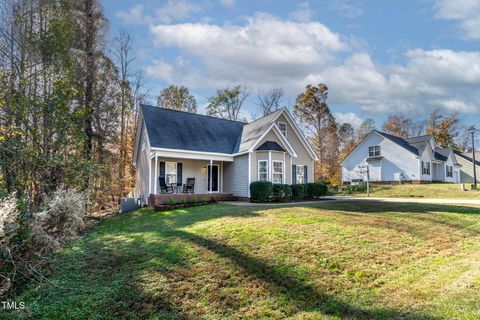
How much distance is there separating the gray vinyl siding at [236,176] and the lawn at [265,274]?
790 centimetres

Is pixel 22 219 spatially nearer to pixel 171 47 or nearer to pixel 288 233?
pixel 288 233

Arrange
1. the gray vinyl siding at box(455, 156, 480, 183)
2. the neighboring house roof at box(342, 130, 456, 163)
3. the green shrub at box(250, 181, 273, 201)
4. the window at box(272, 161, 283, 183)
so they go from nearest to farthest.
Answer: the green shrub at box(250, 181, 273, 201) → the window at box(272, 161, 283, 183) → the neighboring house roof at box(342, 130, 456, 163) → the gray vinyl siding at box(455, 156, 480, 183)

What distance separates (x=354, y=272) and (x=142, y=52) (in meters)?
24.5

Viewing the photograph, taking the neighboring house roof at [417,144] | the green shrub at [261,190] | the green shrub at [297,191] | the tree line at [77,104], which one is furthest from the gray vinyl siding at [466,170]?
the green shrub at [261,190]

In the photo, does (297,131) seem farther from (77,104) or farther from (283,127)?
(77,104)

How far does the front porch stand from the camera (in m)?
15.0

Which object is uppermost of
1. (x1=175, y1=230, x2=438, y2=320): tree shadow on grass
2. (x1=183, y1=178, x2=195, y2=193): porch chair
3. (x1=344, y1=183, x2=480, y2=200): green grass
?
(x1=183, y1=178, x2=195, y2=193): porch chair

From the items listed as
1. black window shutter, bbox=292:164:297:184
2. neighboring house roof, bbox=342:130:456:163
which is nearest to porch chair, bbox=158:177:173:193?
black window shutter, bbox=292:164:297:184

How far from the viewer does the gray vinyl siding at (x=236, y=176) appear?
15727mm

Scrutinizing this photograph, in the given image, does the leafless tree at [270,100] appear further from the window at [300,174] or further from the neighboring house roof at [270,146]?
the neighboring house roof at [270,146]

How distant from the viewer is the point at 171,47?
56.3ft

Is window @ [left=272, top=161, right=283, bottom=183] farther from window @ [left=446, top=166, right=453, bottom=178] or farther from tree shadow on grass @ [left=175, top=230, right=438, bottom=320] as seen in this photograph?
window @ [left=446, top=166, right=453, bottom=178]

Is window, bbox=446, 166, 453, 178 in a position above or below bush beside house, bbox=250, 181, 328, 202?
above

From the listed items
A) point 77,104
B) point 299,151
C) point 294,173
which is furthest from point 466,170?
point 77,104
